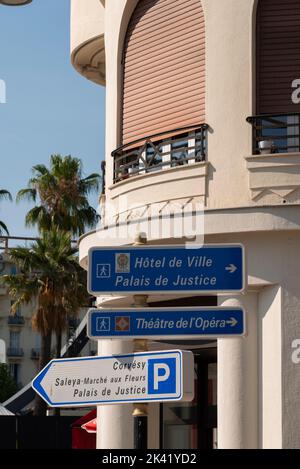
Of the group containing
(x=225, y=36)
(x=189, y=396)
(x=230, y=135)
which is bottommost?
(x=189, y=396)

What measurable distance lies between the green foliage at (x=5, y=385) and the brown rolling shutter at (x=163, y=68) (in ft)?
244

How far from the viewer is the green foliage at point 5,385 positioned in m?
91.6

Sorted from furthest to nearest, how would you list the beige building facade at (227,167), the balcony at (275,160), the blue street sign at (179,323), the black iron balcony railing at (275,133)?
1. the black iron balcony railing at (275,133)
2. the balcony at (275,160)
3. the beige building facade at (227,167)
4. the blue street sign at (179,323)

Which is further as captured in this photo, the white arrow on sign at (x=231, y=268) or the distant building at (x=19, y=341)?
→ the distant building at (x=19, y=341)

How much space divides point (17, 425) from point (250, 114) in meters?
30.5

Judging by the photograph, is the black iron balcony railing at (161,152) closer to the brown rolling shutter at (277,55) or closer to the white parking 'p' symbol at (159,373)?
the brown rolling shutter at (277,55)

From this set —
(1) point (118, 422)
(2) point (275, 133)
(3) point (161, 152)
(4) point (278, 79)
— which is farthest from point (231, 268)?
(1) point (118, 422)

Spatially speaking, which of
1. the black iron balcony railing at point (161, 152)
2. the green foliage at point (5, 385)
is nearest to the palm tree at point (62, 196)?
the black iron balcony railing at point (161, 152)

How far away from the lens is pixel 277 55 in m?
17.0

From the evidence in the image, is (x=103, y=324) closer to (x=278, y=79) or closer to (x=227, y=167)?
(x=227, y=167)

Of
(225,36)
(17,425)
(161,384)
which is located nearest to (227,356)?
(225,36)

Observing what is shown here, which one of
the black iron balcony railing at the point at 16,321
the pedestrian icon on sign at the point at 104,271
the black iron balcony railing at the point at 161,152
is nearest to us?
the pedestrian icon on sign at the point at 104,271
